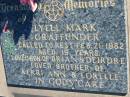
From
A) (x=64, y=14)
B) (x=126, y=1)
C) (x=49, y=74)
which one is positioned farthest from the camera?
(x=49, y=74)

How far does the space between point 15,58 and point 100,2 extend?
3.55 feet

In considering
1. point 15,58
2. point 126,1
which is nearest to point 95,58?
point 126,1

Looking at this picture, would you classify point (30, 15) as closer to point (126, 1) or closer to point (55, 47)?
point (55, 47)

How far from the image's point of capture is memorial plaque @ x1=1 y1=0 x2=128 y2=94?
3.02 metres

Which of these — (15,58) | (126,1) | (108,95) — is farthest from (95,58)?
(15,58)

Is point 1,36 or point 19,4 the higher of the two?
point 19,4

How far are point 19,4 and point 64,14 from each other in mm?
475

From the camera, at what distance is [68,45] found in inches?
127

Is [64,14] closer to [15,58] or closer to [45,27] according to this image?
[45,27]

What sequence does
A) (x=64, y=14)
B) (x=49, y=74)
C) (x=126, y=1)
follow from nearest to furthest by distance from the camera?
(x=126, y=1)
(x=64, y=14)
(x=49, y=74)

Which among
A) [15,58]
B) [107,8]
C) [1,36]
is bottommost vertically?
[15,58]

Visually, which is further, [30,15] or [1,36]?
[1,36]

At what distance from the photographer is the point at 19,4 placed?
3301mm

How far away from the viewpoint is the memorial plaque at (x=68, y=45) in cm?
302
